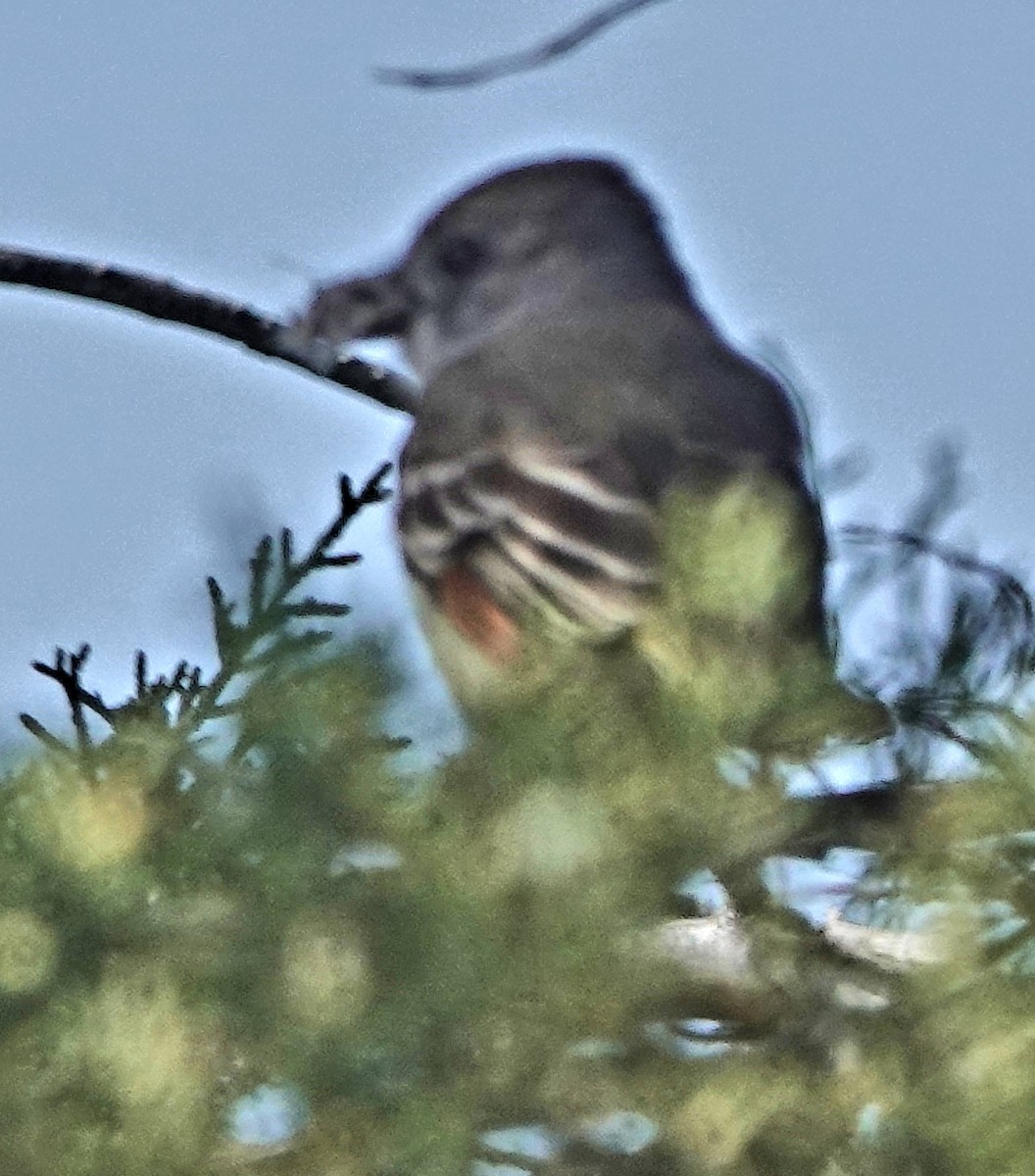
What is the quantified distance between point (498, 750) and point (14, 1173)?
1.47ft

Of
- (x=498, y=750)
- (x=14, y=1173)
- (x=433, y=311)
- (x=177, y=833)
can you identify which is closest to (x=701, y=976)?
(x=498, y=750)

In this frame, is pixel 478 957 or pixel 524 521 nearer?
pixel 478 957

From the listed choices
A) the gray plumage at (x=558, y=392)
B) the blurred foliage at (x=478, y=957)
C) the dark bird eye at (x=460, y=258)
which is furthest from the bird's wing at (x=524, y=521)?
the blurred foliage at (x=478, y=957)

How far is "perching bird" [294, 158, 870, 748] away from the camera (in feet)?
6.01

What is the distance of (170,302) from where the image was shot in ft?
14.8

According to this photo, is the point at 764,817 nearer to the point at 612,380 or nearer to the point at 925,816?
the point at 925,816

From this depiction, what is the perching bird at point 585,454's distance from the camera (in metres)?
1.83

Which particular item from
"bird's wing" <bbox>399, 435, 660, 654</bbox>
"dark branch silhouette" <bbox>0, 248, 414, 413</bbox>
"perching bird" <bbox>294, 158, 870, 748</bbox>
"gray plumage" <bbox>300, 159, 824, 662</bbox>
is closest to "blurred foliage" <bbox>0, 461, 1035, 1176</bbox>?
"perching bird" <bbox>294, 158, 870, 748</bbox>

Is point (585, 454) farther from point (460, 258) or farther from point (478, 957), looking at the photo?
point (478, 957)

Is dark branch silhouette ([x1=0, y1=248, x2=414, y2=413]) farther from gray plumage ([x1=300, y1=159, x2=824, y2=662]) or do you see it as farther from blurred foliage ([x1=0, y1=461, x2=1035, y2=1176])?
blurred foliage ([x1=0, y1=461, x2=1035, y2=1176])

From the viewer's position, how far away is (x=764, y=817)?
1.73 metres

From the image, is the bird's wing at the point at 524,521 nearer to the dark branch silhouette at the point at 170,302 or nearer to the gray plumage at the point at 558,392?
the gray plumage at the point at 558,392

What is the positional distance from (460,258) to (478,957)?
14.2ft

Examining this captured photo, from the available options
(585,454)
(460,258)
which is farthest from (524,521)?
(460,258)
